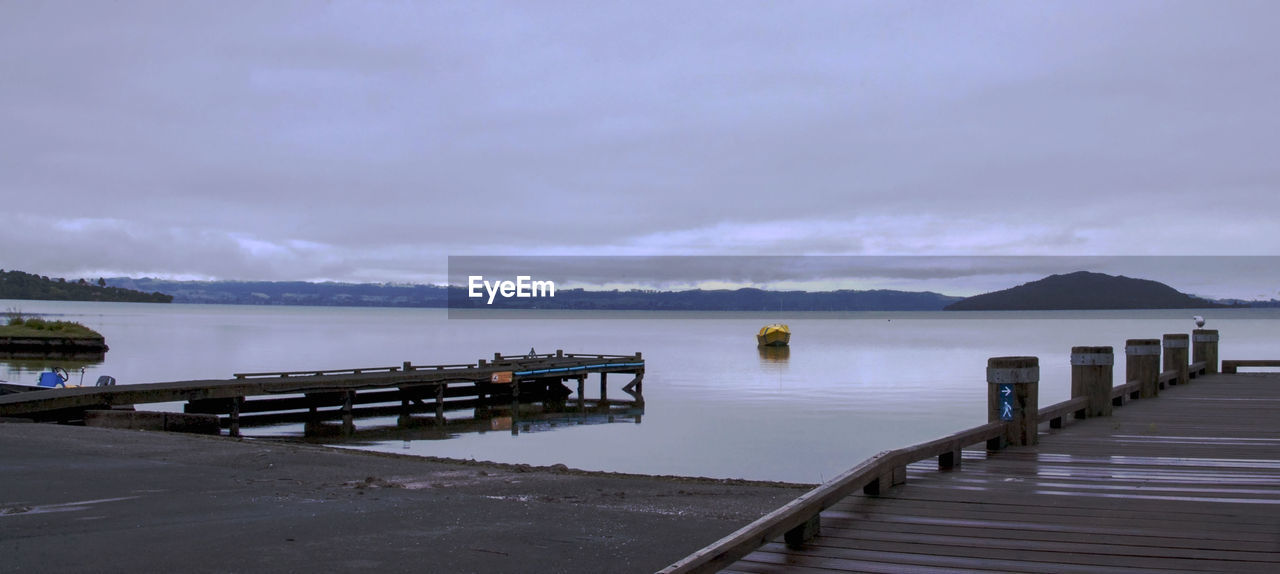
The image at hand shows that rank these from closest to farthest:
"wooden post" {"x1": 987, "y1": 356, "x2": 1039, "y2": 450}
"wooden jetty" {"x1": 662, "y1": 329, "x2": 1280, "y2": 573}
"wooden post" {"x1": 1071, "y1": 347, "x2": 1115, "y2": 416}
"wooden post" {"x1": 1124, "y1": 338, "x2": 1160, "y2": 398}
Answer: "wooden jetty" {"x1": 662, "y1": 329, "x2": 1280, "y2": 573} < "wooden post" {"x1": 987, "y1": 356, "x2": 1039, "y2": 450} < "wooden post" {"x1": 1071, "y1": 347, "x2": 1115, "y2": 416} < "wooden post" {"x1": 1124, "y1": 338, "x2": 1160, "y2": 398}

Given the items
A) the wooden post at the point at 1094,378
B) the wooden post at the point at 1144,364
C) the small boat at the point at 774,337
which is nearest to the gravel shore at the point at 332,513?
the wooden post at the point at 1094,378

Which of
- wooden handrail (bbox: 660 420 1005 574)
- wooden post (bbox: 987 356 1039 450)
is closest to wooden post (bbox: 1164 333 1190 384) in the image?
wooden post (bbox: 987 356 1039 450)

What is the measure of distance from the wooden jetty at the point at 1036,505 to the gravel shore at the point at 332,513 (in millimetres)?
2118

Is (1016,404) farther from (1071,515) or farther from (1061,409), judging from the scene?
(1071,515)

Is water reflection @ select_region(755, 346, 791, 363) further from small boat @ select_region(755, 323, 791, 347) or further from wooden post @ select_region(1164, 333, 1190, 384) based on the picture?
wooden post @ select_region(1164, 333, 1190, 384)

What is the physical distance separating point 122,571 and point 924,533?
5469 millimetres

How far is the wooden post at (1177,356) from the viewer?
674 inches

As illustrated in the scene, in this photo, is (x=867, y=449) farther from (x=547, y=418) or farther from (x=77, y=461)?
(x=77, y=461)

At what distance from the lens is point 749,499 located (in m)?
11.2

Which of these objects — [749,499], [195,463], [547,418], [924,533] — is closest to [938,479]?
[924,533]

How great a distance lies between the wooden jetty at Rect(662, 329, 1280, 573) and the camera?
16.4ft

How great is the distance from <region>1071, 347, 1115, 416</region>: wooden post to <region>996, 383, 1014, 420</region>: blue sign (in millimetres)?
3134

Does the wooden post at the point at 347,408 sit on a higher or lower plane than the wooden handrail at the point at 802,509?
lower

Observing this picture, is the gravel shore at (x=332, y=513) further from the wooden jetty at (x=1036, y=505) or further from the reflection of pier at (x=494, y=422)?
the reflection of pier at (x=494, y=422)
